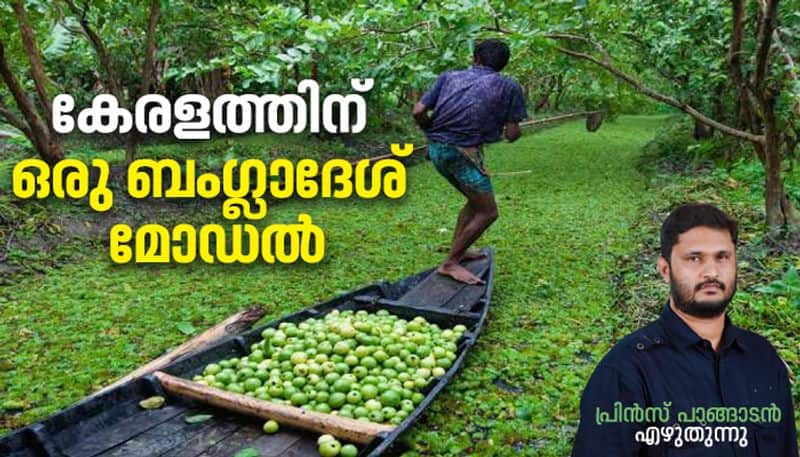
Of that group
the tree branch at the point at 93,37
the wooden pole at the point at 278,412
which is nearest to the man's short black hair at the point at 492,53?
the wooden pole at the point at 278,412

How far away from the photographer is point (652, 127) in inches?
1079

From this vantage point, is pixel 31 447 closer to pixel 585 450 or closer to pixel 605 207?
pixel 585 450

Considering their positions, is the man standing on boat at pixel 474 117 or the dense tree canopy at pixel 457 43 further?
the man standing on boat at pixel 474 117

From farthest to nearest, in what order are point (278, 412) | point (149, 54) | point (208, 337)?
point (149, 54), point (208, 337), point (278, 412)

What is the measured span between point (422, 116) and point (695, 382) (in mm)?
4398

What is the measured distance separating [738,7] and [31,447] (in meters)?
6.15

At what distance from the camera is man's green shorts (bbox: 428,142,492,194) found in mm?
5789

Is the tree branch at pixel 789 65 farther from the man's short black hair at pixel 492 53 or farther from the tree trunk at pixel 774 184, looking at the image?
the man's short black hair at pixel 492 53

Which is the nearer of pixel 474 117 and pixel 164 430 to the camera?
pixel 164 430

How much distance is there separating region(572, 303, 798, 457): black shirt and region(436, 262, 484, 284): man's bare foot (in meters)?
4.14

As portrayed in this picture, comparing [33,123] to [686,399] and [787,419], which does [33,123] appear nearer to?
[686,399]

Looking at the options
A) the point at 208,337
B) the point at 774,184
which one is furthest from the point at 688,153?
the point at 208,337

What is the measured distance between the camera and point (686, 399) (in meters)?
1.80

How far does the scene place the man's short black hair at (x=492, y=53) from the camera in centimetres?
573
